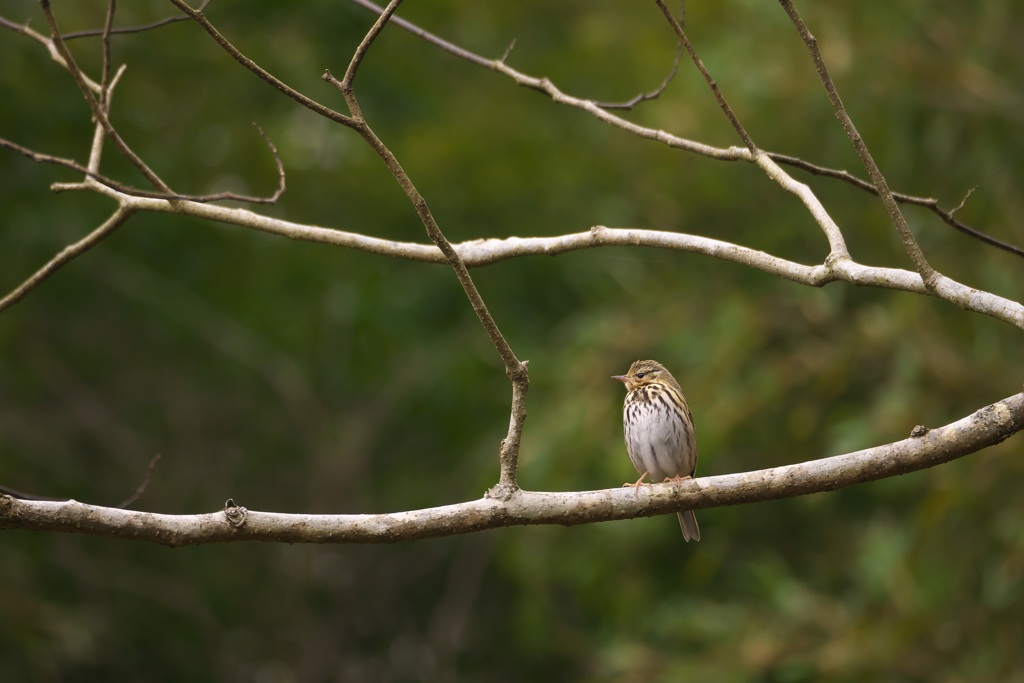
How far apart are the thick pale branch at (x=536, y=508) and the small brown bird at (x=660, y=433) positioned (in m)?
2.15

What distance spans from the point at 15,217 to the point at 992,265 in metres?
7.76

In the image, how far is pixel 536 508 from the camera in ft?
8.46

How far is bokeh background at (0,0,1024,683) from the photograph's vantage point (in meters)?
6.05

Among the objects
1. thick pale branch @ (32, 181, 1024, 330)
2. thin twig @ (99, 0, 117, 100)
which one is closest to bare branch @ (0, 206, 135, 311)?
thick pale branch @ (32, 181, 1024, 330)

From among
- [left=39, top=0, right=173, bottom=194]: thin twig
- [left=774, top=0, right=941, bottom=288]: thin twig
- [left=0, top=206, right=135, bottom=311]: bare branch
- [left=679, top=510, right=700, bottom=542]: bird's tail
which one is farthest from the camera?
[left=679, top=510, right=700, bottom=542]: bird's tail

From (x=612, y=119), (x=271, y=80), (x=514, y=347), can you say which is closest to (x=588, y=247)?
(x=612, y=119)

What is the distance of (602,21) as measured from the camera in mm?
10039

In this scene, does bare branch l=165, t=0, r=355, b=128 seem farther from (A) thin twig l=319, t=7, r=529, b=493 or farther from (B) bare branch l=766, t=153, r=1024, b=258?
(B) bare branch l=766, t=153, r=1024, b=258

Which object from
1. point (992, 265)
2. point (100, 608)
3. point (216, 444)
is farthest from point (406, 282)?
point (992, 265)

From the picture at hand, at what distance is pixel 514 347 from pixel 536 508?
5.30m

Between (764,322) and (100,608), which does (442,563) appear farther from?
(764,322)

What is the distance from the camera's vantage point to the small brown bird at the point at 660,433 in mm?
4758

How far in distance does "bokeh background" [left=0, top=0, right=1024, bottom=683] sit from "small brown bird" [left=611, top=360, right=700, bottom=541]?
0.81 meters

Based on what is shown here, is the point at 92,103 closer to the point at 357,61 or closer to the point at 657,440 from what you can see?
the point at 357,61
